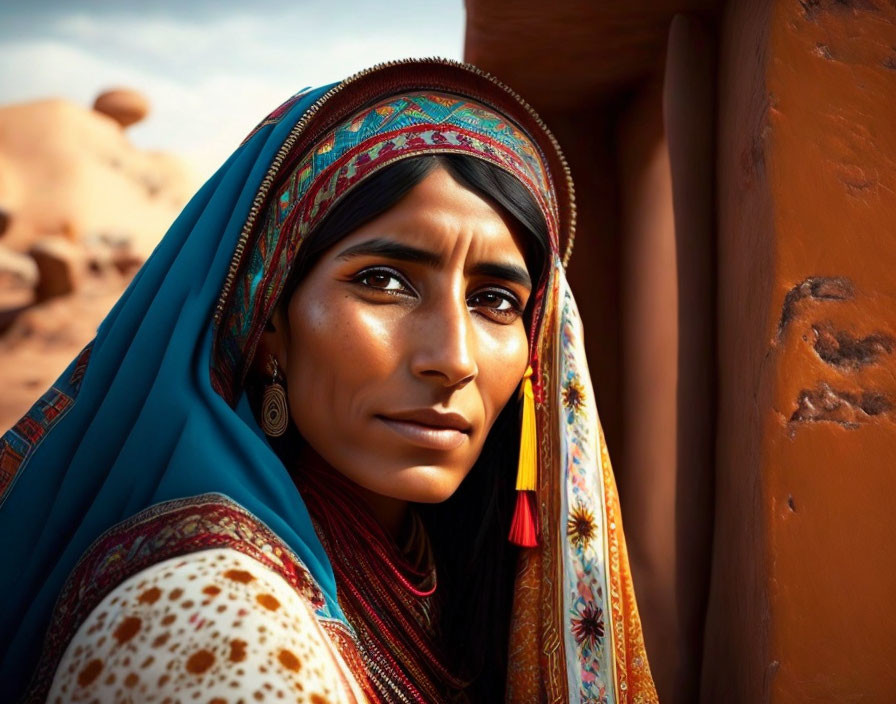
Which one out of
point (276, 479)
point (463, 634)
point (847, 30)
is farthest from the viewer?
point (463, 634)

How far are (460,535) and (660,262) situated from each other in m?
0.94

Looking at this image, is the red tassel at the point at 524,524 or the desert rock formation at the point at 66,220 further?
the desert rock formation at the point at 66,220

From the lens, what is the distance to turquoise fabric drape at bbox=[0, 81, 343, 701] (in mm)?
1572

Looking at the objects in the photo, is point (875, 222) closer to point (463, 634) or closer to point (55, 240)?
point (463, 634)

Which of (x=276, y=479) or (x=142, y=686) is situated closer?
(x=142, y=686)

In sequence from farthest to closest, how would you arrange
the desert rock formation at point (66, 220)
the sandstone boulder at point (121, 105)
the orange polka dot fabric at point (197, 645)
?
the sandstone boulder at point (121, 105) → the desert rock formation at point (66, 220) → the orange polka dot fabric at point (197, 645)

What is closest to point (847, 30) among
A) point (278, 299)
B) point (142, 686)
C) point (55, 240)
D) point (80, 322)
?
point (278, 299)

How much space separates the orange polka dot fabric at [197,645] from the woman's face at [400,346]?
1.51 feet

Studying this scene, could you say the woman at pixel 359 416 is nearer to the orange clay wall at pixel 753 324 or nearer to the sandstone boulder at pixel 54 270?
the orange clay wall at pixel 753 324

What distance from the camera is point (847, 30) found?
5.99 ft

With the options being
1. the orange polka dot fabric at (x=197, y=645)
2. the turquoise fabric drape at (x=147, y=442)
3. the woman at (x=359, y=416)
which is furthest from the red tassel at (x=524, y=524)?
the orange polka dot fabric at (x=197, y=645)

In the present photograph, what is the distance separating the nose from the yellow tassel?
1.06 feet

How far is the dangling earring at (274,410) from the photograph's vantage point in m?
1.78

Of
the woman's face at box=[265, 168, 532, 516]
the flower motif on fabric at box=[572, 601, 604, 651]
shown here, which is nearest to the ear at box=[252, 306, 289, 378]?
the woman's face at box=[265, 168, 532, 516]
